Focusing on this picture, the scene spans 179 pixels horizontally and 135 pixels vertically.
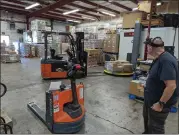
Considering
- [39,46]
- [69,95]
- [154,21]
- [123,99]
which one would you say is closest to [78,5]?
[39,46]

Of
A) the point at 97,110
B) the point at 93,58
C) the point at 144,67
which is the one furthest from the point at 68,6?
the point at 97,110

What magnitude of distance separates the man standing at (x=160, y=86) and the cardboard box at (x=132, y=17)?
6551 mm

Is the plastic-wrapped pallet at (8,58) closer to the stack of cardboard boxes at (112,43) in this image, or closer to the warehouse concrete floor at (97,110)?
the warehouse concrete floor at (97,110)

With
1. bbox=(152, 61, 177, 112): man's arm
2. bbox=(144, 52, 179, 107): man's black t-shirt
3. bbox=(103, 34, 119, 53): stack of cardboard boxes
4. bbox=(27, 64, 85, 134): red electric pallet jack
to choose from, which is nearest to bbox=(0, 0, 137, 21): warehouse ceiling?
bbox=(103, 34, 119, 53): stack of cardboard boxes

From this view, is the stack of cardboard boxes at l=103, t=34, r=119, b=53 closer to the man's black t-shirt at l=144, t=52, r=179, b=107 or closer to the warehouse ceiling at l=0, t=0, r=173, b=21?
the warehouse ceiling at l=0, t=0, r=173, b=21

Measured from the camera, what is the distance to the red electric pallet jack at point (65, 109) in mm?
2521

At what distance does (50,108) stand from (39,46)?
44.9 feet

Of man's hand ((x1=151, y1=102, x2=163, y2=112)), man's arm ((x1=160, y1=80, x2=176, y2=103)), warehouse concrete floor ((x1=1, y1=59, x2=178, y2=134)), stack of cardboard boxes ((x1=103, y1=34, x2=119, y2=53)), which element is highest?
stack of cardboard boxes ((x1=103, y1=34, x2=119, y2=53))

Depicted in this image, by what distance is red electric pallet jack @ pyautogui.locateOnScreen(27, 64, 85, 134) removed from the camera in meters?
2.52

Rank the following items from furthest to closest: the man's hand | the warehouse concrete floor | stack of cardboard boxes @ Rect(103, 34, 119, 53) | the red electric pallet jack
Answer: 1. stack of cardboard boxes @ Rect(103, 34, 119, 53)
2. the warehouse concrete floor
3. the red electric pallet jack
4. the man's hand

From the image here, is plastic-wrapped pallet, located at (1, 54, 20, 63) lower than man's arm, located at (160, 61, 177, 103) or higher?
lower

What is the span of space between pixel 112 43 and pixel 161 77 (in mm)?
8289

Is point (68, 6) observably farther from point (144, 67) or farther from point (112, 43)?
point (144, 67)

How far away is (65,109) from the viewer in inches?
105
